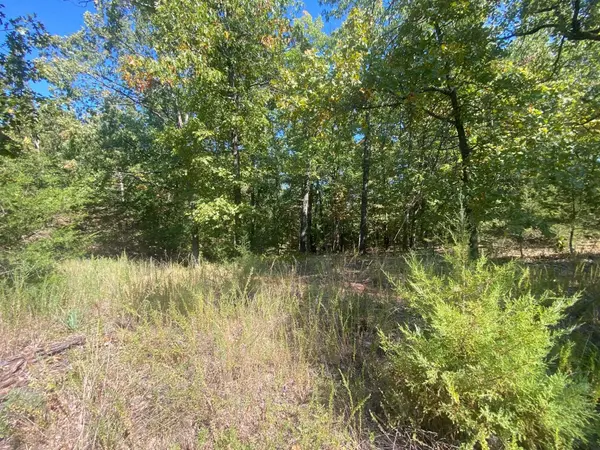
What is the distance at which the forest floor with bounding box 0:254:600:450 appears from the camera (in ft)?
5.19

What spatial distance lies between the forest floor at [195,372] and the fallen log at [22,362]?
0.01m

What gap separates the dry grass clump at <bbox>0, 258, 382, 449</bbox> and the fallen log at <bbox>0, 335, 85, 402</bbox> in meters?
0.11

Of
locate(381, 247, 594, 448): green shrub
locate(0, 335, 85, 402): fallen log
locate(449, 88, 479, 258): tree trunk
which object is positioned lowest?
locate(0, 335, 85, 402): fallen log

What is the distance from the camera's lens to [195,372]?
2.07m

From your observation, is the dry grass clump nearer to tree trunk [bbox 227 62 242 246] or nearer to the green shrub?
the green shrub

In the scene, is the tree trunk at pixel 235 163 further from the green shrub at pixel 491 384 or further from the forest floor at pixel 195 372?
the green shrub at pixel 491 384

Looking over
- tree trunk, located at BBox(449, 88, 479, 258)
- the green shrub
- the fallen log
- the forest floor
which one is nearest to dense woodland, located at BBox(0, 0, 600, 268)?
tree trunk, located at BBox(449, 88, 479, 258)

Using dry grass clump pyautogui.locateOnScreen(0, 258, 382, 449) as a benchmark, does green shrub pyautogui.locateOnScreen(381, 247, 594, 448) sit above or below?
above

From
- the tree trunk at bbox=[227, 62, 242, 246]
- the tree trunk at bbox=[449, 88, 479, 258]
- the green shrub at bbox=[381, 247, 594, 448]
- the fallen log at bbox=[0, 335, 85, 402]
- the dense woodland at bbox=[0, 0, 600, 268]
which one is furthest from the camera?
the tree trunk at bbox=[227, 62, 242, 246]

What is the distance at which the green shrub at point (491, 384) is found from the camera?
4.40 feet

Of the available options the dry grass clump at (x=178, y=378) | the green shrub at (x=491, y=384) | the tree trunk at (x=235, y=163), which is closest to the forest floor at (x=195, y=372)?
the dry grass clump at (x=178, y=378)

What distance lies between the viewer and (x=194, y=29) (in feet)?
24.2

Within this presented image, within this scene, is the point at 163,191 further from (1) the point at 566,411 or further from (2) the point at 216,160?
(1) the point at 566,411

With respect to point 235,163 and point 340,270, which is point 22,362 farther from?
point 235,163
